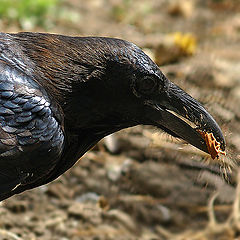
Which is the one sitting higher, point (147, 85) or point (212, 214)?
point (147, 85)

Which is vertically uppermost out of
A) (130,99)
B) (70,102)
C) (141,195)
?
(130,99)

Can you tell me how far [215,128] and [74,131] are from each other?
721 millimetres

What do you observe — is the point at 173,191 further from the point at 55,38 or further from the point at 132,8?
the point at 132,8

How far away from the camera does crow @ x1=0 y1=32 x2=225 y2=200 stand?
3.25 m

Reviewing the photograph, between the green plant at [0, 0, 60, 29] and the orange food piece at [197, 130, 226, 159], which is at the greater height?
the green plant at [0, 0, 60, 29]

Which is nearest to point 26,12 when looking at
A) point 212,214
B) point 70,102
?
point 212,214

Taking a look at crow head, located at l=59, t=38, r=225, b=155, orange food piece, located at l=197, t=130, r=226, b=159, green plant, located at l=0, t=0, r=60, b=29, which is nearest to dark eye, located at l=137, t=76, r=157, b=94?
crow head, located at l=59, t=38, r=225, b=155

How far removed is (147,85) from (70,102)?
0.39 m

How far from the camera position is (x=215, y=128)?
3.55 metres

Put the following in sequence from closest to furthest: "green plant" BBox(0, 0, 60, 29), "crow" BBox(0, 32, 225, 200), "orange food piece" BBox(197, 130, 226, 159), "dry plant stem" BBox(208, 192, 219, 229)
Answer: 1. "crow" BBox(0, 32, 225, 200)
2. "orange food piece" BBox(197, 130, 226, 159)
3. "dry plant stem" BBox(208, 192, 219, 229)
4. "green plant" BBox(0, 0, 60, 29)

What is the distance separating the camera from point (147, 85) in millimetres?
3459

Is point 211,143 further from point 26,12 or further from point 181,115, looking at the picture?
point 26,12

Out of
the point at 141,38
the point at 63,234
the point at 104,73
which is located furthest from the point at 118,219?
the point at 141,38

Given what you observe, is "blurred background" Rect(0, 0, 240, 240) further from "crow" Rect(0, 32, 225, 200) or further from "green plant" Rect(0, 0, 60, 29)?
"green plant" Rect(0, 0, 60, 29)
